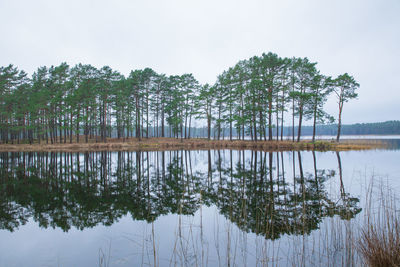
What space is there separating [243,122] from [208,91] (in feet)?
38.3

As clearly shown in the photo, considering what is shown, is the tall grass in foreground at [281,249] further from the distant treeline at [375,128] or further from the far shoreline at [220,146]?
the distant treeline at [375,128]

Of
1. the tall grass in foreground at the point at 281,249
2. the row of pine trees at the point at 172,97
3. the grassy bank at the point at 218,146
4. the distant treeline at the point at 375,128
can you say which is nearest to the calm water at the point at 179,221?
the tall grass in foreground at the point at 281,249

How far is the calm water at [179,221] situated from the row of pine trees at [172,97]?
24493 mm

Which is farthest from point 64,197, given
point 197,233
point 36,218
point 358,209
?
point 358,209

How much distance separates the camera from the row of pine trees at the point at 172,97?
34.5 meters

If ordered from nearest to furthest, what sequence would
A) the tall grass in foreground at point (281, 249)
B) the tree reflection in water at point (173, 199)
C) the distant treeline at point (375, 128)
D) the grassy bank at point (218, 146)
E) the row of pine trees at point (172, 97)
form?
the tall grass in foreground at point (281, 249) → the tree reflection in water at point (173, 199) → the grassy bank at point (218, 146) → the row of pine trees at point (172, 97) → the distant treeline at point (375, 128)

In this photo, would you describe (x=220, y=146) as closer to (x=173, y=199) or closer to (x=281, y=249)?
(x=173, y=199)

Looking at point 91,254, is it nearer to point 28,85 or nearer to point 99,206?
point 99,206

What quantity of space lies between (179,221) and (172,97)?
154 ft

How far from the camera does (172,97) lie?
4981 centimetres

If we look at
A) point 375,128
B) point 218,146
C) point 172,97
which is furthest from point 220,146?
point 375,128

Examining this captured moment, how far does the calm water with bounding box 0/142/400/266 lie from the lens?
441 cm

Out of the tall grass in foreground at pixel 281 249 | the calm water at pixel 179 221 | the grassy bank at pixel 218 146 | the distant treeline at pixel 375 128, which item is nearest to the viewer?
the tall grass in foreground at pixel 281 249

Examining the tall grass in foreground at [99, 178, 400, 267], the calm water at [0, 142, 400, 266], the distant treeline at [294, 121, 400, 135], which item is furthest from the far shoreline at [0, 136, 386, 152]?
the distant treeline at [294, 121, 400, 135]
